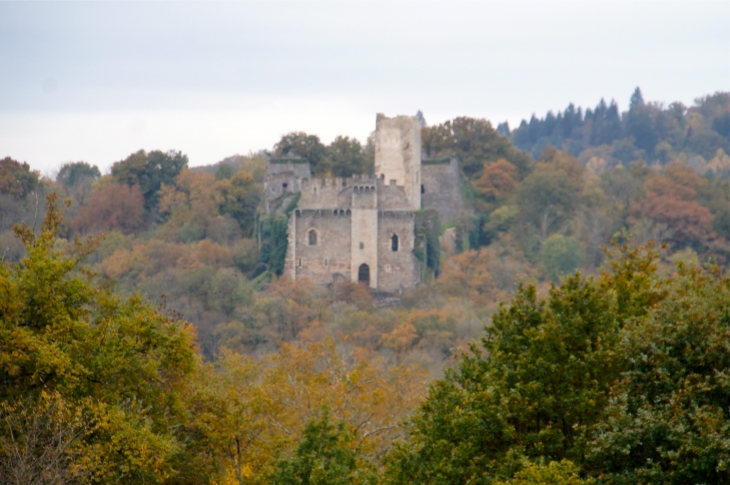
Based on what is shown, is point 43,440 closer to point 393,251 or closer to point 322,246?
point 322,246

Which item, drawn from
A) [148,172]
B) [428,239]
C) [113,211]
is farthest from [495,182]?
[113,211]

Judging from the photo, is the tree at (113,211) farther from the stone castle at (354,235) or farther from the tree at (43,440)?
the tree at (43,440)

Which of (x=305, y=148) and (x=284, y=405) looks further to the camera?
(x=305, y=148)

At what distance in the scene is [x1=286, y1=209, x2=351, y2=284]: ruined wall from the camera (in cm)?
5184

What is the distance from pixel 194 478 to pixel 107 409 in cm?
227

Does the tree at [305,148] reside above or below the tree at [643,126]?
below

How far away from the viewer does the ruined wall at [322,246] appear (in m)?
51.8

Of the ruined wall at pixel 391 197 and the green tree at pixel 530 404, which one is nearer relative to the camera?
the green tree at pixel 530 404

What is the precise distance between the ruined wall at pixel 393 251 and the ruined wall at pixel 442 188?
450 cm

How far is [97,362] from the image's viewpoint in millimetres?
15844

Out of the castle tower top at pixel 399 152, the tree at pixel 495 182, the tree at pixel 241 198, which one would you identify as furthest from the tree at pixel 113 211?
the tree at pixel 495 182

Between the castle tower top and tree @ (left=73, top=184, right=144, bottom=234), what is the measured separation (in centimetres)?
1680

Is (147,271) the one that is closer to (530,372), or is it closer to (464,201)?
(464,201)

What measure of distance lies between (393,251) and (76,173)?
111ft
